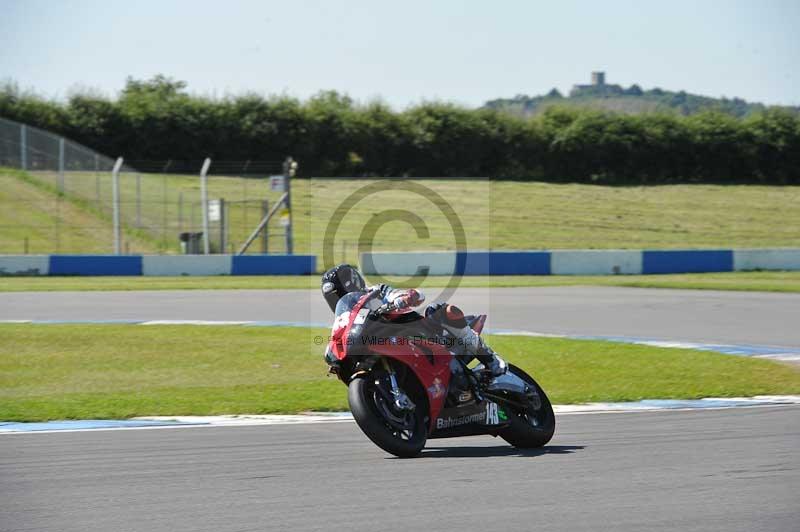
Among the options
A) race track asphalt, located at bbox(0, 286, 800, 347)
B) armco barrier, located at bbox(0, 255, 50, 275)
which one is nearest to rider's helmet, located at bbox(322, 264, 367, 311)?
race track asphalt, located at bbox(0, 286, 800, 347)

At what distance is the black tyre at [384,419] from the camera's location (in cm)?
671

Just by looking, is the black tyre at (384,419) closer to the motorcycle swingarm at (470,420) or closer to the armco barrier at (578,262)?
the motorcycle swingarm at (470,420)

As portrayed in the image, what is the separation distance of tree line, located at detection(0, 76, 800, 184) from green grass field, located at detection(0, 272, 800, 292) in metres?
19.0

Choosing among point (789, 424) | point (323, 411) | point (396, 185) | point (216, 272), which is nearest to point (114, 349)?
point (323, 411)

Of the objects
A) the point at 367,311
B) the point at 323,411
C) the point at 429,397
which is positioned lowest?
the point at 323,411

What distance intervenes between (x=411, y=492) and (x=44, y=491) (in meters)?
2.06

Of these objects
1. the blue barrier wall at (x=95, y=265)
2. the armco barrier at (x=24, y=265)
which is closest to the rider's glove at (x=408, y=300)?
the blue barrier wall at (x=95, y=265)

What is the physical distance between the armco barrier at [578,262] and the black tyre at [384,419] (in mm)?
20457

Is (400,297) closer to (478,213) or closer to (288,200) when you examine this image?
(288,200)

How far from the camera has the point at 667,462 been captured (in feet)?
22.1

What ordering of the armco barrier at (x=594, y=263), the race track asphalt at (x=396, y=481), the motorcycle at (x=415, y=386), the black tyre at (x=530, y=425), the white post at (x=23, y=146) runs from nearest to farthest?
the race track asphalt at (x=396, y=481), the motorcycle at (x=415, y=386), the black tyre at (x=530, y=425), the armco barrier at (x=594, y=263), the white post at (x=23, y=146)

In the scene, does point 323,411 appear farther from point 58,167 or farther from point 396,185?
point 396,185

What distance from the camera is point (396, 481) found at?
242 inches

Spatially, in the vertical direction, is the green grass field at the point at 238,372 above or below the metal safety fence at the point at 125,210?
below
